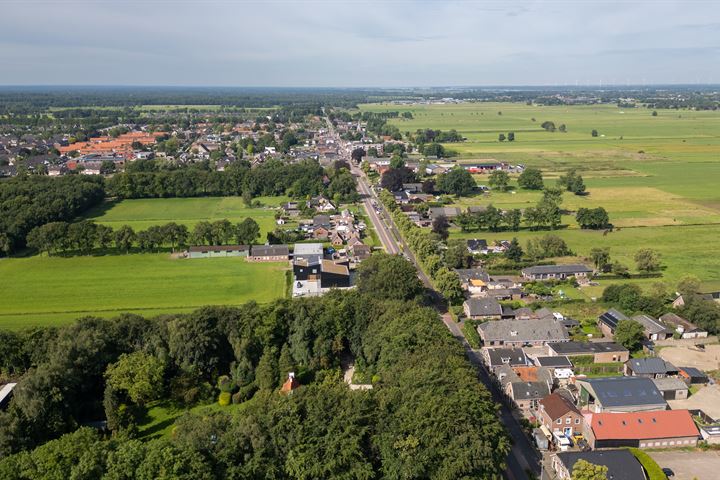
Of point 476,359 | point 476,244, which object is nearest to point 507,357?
point 476,359

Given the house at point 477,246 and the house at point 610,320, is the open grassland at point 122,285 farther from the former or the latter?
the house at point 610,320

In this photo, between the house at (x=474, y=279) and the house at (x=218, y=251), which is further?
the house at (x=218, y=251)

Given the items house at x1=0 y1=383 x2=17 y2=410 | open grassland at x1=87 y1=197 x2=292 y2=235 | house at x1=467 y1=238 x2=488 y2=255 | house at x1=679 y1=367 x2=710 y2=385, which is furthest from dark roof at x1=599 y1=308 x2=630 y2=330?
open grassland at x1=87 y1=197 x2=292 y2=235

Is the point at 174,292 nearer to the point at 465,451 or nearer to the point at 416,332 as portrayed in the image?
the point at 416,332

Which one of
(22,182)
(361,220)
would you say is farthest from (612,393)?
(22,182)

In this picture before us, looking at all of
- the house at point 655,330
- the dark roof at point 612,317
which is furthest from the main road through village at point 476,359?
the house at point 655,330

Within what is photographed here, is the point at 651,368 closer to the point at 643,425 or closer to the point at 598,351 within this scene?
the point at 598,351

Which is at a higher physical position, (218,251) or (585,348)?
(218,251)
